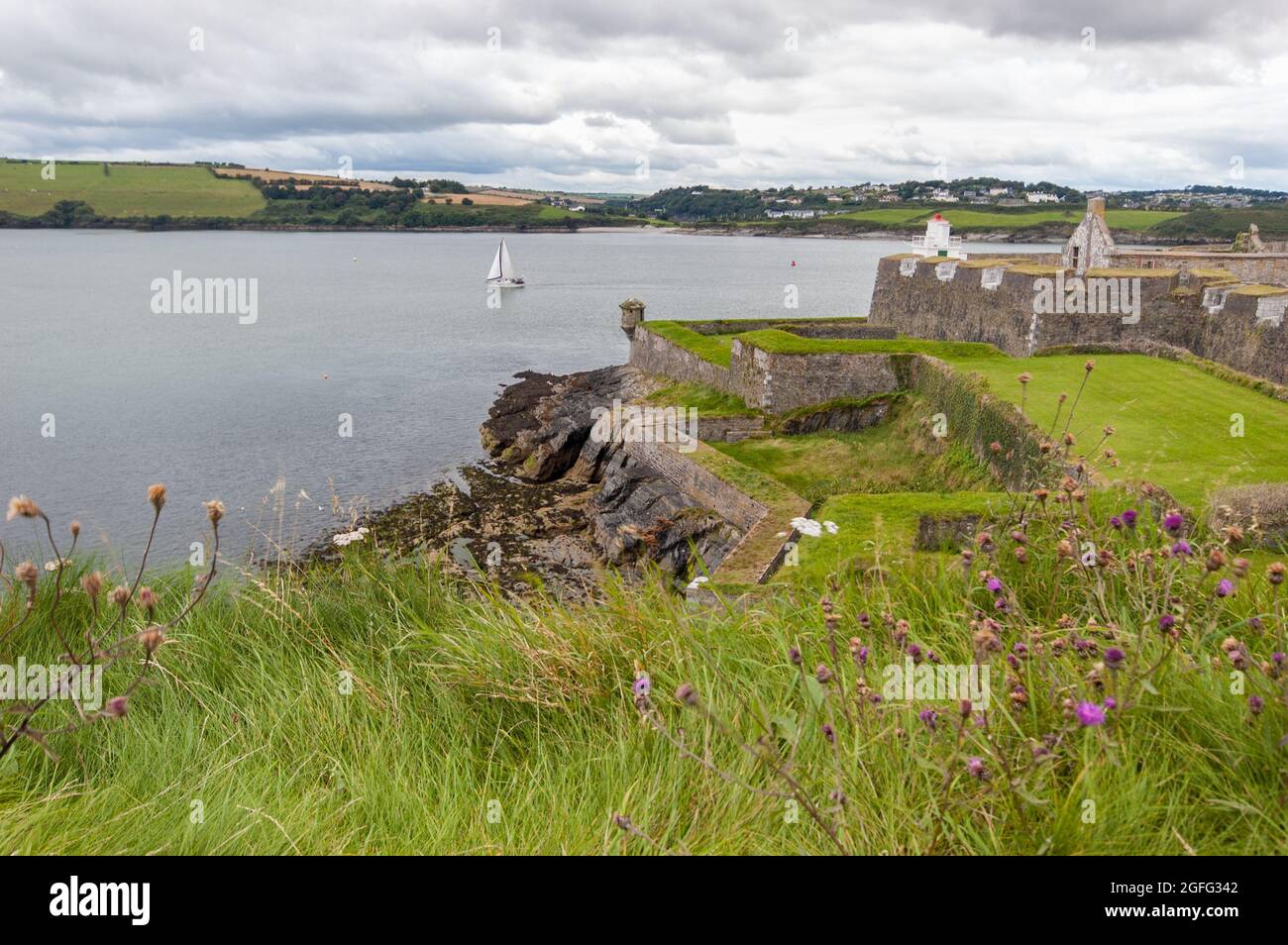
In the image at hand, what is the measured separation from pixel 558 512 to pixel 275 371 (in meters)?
28.3

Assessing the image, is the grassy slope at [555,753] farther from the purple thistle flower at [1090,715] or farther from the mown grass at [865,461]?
the mown grass at [865,461]

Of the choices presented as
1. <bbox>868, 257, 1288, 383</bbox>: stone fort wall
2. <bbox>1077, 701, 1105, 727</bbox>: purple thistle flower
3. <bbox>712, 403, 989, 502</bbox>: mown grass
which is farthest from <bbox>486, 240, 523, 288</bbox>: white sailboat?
<bbox>1077, 701, 1105, 727</bbox>: purple thistle flower

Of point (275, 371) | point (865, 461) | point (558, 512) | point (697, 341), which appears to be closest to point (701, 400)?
point (697, 341)

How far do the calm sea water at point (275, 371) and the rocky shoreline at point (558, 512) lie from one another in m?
1.76

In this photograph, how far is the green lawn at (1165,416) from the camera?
12.2 m

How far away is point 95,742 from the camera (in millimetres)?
4211

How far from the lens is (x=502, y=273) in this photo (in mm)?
85625

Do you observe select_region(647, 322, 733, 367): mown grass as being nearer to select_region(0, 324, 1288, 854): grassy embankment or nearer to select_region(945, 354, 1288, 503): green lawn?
select_region(945, 354, 1288, 503): green lawn

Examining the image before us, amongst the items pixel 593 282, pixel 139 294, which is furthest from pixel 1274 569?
pixel 593 282

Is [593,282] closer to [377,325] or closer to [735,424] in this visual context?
[377,325]

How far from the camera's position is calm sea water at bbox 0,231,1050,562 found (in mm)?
27766

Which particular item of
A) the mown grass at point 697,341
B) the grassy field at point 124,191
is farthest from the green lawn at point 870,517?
the grassy field at point 124,191

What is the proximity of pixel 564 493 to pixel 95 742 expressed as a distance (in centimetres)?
2339
